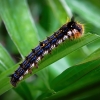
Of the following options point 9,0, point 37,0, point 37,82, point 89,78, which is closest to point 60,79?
point 89,78

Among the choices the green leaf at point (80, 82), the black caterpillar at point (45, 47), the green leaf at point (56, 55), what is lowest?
the green leaf at point (80, 82)

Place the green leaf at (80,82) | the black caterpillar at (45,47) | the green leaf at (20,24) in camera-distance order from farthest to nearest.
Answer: the green leaf at (20,24) → the black caterpillar at (45,47) → the green leaf at (80,82)

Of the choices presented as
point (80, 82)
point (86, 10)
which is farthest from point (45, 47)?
point (86, 10)

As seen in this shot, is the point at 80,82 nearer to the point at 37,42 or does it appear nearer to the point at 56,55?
the point at 56,55

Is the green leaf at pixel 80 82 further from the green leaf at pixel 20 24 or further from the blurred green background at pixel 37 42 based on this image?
the green leaf at pixel 20 24

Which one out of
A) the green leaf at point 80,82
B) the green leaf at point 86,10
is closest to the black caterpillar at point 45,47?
the green leaf at point 80,82

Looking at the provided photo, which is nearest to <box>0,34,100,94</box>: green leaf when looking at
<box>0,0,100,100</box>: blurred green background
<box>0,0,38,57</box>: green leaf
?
<box>0,0,100,100</box>: blurred green background

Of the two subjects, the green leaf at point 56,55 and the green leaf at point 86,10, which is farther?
the green leaf at point 86,10
